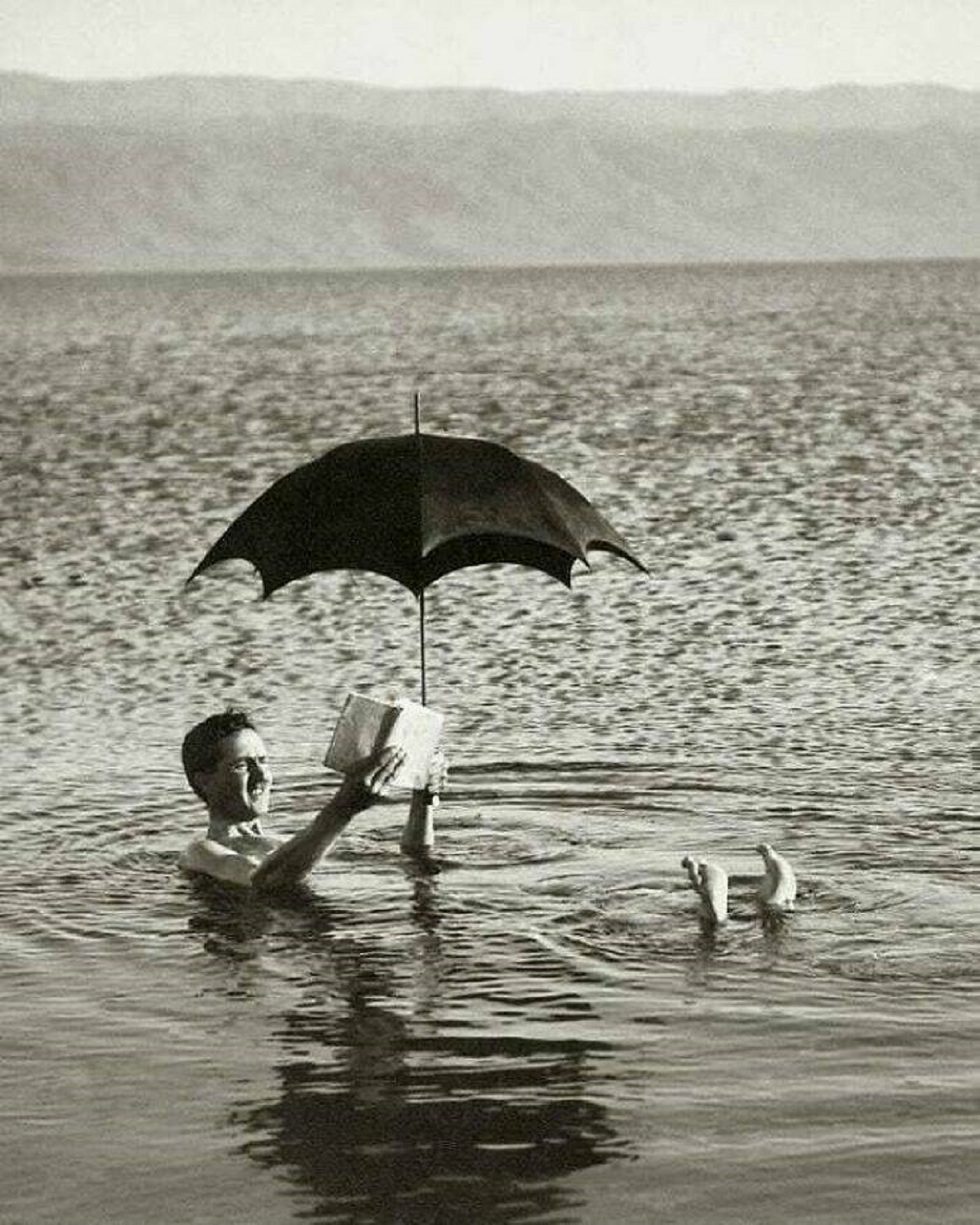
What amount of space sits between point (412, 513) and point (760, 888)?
1.68 m

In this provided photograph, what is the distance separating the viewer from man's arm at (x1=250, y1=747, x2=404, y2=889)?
8.60 metres

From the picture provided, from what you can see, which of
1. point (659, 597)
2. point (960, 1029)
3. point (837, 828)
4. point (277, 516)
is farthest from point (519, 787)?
point (659, 597)

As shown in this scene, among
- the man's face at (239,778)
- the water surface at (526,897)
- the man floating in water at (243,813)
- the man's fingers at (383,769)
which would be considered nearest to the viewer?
the water surface at (526,897)

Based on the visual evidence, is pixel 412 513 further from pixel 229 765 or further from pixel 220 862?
pixel 220 862

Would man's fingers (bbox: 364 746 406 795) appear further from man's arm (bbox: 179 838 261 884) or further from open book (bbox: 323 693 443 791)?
man's arm (bbox: 179 838 261 884)

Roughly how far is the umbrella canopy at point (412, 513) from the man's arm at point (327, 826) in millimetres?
746

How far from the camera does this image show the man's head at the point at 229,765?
932 cm

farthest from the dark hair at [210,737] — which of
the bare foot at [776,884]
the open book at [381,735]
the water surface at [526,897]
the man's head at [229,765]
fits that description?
the bare foot at [776,884]

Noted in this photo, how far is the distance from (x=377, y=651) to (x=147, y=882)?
18.0 feet

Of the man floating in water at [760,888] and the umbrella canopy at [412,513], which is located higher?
the umbrella canopy at [412,513]

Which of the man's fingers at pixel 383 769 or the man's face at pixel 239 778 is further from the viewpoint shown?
the man's face at pixel 239 778

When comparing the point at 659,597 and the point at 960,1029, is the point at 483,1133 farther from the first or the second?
the point at 659,597

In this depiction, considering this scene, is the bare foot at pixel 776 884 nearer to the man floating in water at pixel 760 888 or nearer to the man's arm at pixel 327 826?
the man floating in water at pixel 760 888

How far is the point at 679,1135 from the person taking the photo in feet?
23.2
